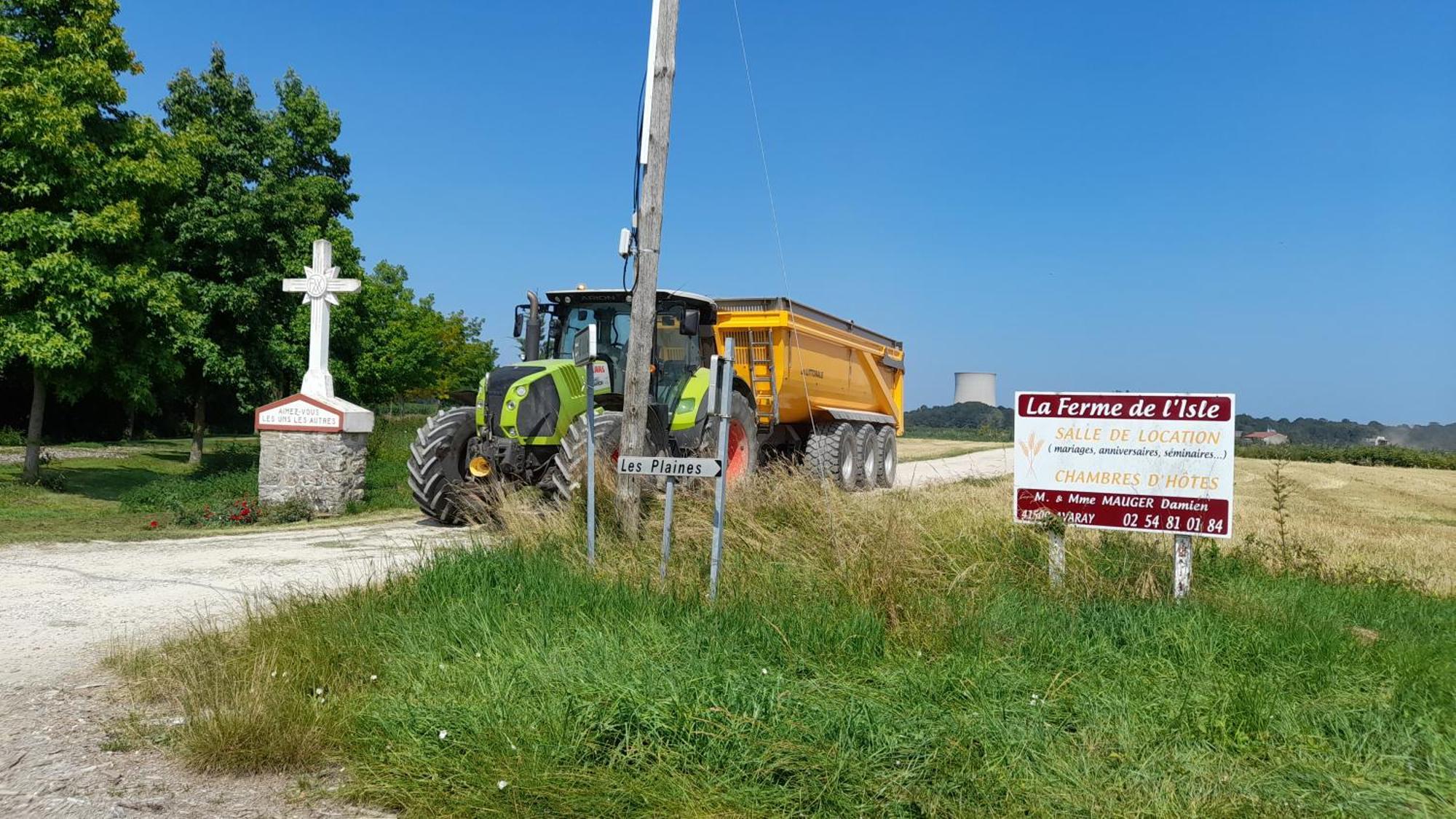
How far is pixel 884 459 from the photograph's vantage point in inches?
702

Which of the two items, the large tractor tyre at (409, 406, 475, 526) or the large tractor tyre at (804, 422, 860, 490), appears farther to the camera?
the large tractor tyre at (804, 422, 860, 490)

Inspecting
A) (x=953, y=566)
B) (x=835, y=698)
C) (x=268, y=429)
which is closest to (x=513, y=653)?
(x=835, y=698)

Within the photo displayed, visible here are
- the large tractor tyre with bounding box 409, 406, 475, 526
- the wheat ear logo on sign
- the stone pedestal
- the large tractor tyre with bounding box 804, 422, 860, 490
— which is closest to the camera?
the wheat ear logo on sign

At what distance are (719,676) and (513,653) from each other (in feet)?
3.72

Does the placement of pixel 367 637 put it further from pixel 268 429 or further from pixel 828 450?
pixel 828 450

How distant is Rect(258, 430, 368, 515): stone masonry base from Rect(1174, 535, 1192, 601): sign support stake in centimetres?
1062

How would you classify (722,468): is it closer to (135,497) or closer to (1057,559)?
(1057,559)

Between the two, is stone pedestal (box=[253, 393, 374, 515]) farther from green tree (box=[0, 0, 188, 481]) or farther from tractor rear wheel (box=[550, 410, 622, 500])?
tractor rear wheel (box=[550, 410, 622, 500])

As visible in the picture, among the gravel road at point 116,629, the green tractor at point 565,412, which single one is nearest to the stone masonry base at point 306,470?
the gravel road at point 116,629

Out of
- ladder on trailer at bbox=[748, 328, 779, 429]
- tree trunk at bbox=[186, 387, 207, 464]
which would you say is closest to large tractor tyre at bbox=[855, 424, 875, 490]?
ladder on trailer at bbox=[748, 328, 779, 429]

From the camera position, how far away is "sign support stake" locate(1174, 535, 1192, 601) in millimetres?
6340

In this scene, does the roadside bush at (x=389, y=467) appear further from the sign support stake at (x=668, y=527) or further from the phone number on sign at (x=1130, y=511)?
the phone number on sign at (x=1130, y=511)

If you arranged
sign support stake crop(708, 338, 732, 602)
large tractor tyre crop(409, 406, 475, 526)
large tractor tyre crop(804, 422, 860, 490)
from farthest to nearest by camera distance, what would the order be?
large tractor tyre crop(804, 422, 860, 490)
large tractor tyre crop(409, 406, 475, 526)
sign support stake crop(708, 338, 732, 602)

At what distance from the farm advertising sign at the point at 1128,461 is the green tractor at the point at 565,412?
13.6ft
